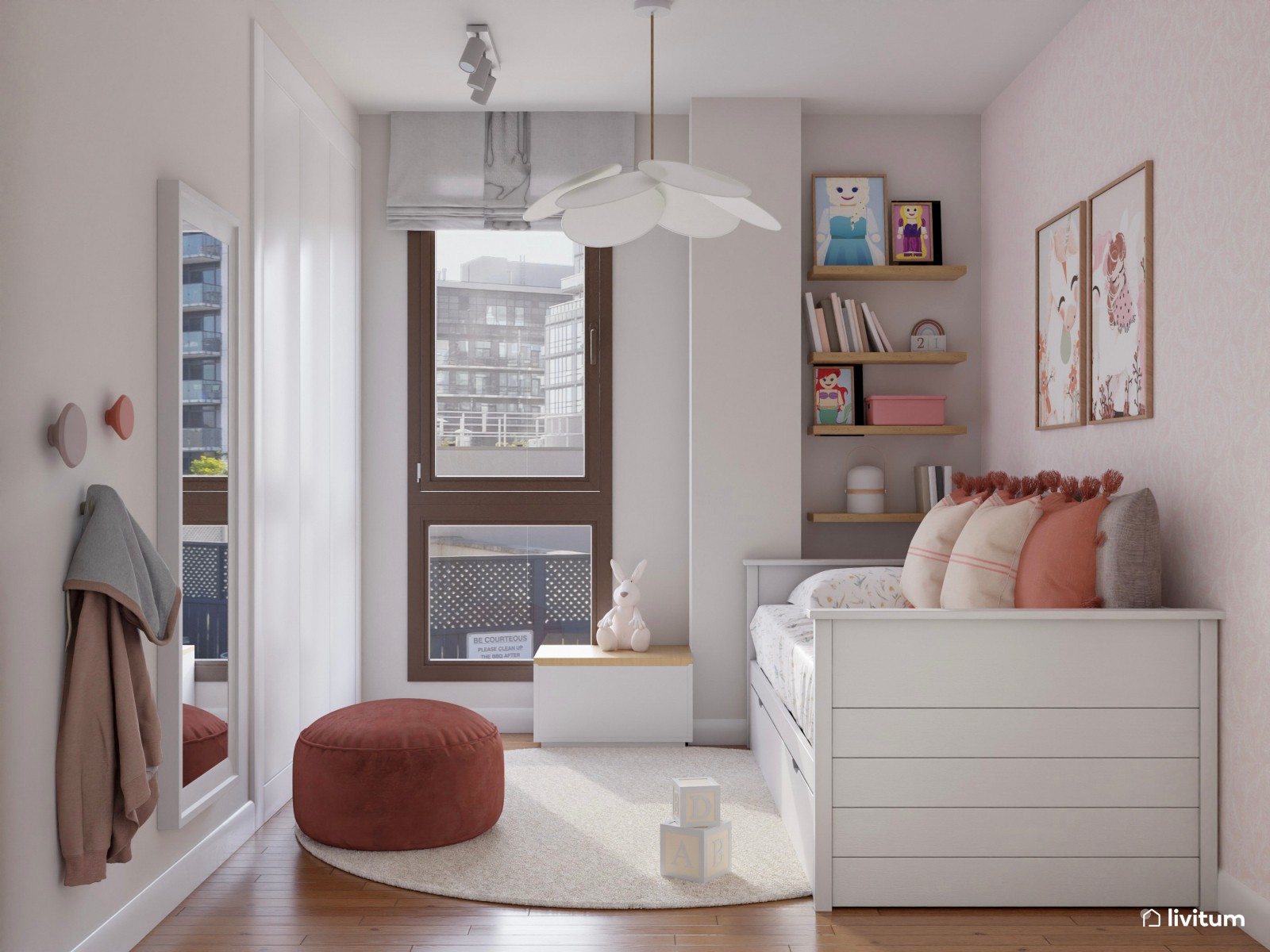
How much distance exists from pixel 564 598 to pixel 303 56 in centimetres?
230

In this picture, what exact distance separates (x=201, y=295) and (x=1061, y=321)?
2.64m

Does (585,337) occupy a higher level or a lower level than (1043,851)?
higher

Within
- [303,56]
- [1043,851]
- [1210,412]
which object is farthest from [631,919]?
[303,56]

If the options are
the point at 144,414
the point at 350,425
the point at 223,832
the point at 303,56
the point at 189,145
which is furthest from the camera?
the point at 350,425

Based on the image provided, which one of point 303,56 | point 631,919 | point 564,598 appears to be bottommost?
point 631,919

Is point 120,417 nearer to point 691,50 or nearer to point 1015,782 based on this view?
point 1015,782

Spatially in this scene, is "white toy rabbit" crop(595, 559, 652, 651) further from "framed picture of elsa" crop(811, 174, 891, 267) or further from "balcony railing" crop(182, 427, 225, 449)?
"balcony railing" crop(182, 427, 225, 449)

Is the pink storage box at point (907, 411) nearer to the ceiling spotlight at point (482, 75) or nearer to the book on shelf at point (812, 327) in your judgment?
the book on shelf at point (812, 327)

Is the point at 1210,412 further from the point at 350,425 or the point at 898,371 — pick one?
the point at 350,425

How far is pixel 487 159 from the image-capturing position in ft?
13.5

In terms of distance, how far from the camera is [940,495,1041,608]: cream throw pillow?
103 inches

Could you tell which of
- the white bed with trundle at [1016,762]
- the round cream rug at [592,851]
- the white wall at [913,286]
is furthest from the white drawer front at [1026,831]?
the white wall at [913,286]

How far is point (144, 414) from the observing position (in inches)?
90.7

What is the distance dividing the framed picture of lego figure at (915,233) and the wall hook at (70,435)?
3.11m
